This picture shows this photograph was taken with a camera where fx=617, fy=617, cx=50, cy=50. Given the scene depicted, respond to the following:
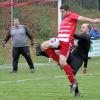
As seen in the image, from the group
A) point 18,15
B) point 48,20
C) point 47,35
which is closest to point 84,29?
point 18,15

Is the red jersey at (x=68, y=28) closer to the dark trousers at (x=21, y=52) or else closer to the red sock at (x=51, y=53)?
the red sock at (x=51, y=53)

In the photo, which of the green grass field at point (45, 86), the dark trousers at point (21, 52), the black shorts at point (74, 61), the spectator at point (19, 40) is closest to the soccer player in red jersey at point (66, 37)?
the black shorts at point (74, 61)

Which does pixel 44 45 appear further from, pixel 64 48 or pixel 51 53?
pixel 64 48

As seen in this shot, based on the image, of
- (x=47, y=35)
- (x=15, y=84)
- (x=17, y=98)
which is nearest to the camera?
(x=17, y=98)

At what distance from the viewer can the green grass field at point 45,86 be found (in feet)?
→ 43.7

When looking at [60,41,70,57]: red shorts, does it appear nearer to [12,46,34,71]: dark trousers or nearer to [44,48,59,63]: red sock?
[44,48,59,63]: red sock

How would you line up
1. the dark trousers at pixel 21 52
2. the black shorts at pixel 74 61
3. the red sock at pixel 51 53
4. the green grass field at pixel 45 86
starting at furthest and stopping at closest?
the dark trousers at pixel 21 52
the black shorts at pixel 74 61
the red sock at pixel 51 53
the green grass field at pixel 45 86

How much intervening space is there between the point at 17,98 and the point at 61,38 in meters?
1.61

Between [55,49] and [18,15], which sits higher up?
[55,49]

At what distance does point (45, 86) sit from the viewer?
15.8 m

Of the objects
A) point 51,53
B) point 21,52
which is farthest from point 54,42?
point 21,52

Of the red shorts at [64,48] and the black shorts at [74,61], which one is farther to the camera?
the black shorts at [74,61]

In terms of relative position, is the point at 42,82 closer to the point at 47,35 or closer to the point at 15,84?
the point at 15,84

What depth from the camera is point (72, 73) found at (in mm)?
13195
